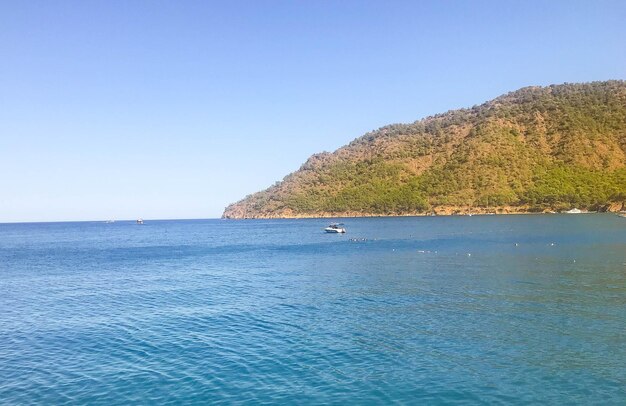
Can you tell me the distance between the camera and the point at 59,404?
65.6 feet

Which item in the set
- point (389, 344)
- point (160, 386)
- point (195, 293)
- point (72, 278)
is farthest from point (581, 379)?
point (72, 278)

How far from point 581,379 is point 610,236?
89158mm

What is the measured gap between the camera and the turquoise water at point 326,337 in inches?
819

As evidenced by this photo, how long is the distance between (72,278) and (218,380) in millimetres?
48698

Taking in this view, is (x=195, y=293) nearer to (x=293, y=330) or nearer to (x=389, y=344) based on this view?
(x=293, y=330)

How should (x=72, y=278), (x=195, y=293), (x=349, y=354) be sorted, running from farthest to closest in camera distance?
1. (x=72, y=278)
2. (x=195, y=293)
3. (x=349, y=354)

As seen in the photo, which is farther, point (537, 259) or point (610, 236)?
point (610, 236)

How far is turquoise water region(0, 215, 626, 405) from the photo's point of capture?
20.8m

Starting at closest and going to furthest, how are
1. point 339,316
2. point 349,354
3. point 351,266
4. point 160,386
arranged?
point 160,386
point 349,354
point 339,316
point 351,266

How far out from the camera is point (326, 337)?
2906 centimetres

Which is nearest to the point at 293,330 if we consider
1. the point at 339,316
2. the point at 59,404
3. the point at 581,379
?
the point at 339,316

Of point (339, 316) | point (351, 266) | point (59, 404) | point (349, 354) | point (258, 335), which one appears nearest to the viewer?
point (59, 404)

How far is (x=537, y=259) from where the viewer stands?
6569 centimetres

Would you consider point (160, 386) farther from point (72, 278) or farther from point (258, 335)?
point (72, 278)
